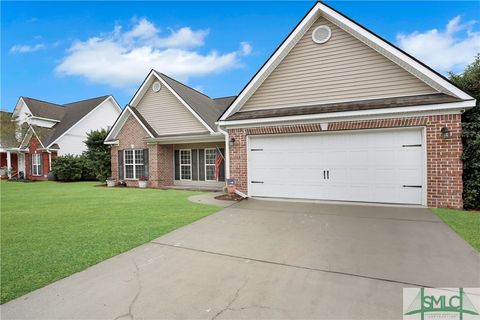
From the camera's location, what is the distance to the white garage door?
7445mm

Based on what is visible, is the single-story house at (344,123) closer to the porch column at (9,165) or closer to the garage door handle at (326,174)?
the garage door handle at (326,174)

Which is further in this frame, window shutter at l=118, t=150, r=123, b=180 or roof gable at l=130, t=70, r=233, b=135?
window shutter at l=118, t=150, r=123, b=180

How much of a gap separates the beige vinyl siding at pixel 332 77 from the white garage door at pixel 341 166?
1416mm

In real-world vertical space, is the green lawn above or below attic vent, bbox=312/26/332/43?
below

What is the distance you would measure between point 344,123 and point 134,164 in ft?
39.0

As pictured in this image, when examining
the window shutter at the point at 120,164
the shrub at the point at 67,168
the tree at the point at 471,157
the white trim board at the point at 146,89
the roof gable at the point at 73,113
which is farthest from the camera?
the roof gable at the point at 73,113

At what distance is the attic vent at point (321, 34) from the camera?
28.6 ft

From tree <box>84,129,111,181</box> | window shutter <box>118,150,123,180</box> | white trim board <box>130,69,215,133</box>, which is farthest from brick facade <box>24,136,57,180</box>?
white trim board <box>130,69,215,133</box>

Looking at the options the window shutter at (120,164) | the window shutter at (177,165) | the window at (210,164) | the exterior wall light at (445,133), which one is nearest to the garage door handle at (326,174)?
the exterior wall light at (445,133)

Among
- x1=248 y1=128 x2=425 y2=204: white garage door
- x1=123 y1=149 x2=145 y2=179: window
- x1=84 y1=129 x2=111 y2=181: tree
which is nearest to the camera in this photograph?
x1=248 y1=128 x2=425 y2=204: white garage door

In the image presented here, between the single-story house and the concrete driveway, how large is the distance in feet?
8.08

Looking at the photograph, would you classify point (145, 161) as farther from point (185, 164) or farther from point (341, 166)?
point (341, 166)

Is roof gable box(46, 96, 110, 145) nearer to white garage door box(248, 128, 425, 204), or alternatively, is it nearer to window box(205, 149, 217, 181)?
window box(205, 149, 217, 181)

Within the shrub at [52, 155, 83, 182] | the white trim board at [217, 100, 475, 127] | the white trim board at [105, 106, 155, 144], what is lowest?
the shrub at [52, 155, 83, 182]
